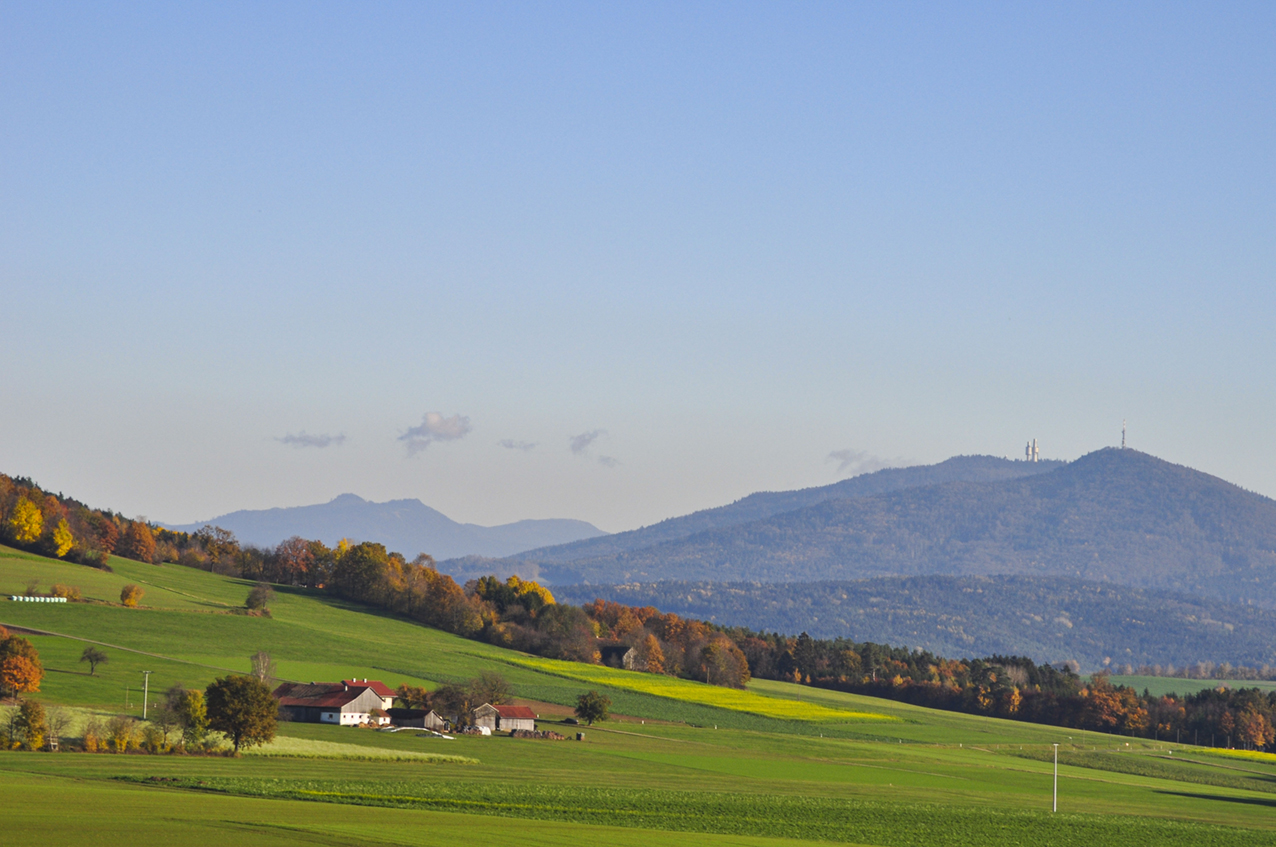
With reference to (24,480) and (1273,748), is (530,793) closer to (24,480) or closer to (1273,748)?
(1273,748)

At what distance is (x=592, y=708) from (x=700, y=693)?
109 ft

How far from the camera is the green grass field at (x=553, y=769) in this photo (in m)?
48.5

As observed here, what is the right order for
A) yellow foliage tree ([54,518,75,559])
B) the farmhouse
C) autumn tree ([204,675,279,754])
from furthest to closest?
yellow foliage tree ([54,518,75,559])
the farmhouse
autumn tree ([204,675,279,754])

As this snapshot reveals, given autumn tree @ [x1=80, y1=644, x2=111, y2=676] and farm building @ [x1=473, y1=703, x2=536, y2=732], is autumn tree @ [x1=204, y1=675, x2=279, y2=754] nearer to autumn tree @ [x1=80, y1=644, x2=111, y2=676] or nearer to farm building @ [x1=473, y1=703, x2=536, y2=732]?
autumn tree @ [x1=80, y1=644, x2=111, y2=676]

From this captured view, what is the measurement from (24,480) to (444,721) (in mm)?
101390

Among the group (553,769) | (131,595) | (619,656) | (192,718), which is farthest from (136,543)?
(553,769)

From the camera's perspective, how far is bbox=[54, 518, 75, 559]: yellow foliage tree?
507ft

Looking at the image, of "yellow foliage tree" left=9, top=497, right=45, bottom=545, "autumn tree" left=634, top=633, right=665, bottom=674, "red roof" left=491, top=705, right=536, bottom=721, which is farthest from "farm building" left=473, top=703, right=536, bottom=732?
"yellow foliage tree" left=9, top=497, right=45, bottom=545

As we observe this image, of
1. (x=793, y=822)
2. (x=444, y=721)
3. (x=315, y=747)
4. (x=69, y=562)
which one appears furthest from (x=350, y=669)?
(x=793, y=822)

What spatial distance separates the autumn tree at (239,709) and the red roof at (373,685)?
2744 cm

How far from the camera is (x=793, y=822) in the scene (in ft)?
187

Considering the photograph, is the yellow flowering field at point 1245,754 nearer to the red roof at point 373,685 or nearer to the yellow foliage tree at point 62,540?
the red roof at point 373,685

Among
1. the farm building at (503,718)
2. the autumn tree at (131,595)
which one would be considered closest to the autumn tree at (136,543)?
the autumn tree at (131,595)

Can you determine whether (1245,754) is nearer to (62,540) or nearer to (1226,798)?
(1226,798)
